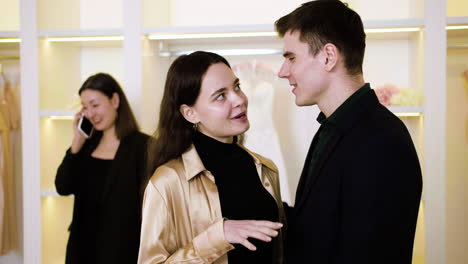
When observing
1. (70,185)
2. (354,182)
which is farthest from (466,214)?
(70,185)

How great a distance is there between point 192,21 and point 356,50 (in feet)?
7.26

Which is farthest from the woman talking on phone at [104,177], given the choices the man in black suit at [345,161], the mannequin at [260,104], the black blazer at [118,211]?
the man in black suit at [345,161]

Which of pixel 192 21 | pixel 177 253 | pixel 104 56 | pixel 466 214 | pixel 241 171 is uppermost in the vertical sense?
pixel 192 21

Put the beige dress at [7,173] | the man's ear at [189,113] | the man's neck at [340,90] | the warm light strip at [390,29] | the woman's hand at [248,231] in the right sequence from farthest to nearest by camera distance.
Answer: the beige dress at [7,173] → the warm light strip at [390,29] → the man's ear at [189,113] → the man's neck at [340,90] → the woman's hand at [248,231]

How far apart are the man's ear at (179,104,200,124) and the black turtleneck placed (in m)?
0.06

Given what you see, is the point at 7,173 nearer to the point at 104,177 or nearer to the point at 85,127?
the point at 85,127

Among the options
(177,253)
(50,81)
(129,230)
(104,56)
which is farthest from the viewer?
(104,56)

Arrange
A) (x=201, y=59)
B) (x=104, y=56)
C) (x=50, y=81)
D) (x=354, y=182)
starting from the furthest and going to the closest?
1. (x=104, y=56)
2. (x=50, y=81)
3. (x=201, y=59)
4. (x=354, y=182)

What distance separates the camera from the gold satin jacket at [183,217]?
4.67ft

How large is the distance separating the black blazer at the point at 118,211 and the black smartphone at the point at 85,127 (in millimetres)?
220

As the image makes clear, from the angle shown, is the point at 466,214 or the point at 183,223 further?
the point at 466,214

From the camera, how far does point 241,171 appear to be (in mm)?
1672

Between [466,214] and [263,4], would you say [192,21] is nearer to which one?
[263,4]

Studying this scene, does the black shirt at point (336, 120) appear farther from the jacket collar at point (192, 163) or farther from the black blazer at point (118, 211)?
the black blazer at point (118, 211)
